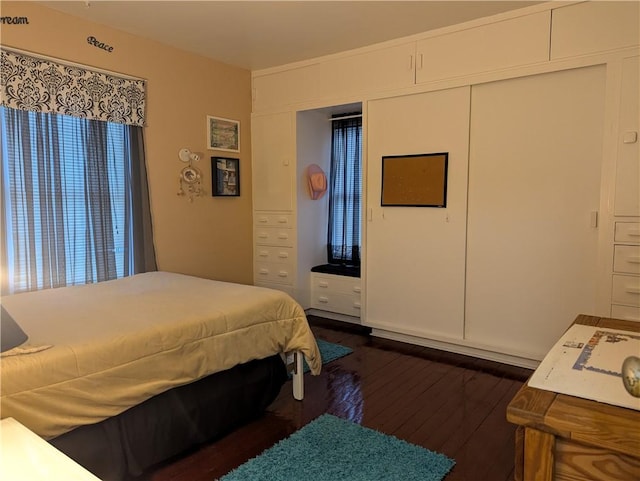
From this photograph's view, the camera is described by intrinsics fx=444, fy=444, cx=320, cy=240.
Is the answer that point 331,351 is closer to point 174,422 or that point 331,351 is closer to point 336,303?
point 336,303

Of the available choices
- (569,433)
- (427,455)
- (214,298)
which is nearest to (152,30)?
(214,298)

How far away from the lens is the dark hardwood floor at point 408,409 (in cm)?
192

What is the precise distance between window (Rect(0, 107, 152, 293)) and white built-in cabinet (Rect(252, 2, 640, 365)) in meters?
1.65

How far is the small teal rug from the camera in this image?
1.80 metres

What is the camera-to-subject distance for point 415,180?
3389 millimetres

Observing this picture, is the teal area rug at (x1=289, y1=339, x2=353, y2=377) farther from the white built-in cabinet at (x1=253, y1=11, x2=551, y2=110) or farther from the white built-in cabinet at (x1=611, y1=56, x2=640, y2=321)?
the white built-in cabinet at (x1=253, y1=11, x2=551, y2=110)

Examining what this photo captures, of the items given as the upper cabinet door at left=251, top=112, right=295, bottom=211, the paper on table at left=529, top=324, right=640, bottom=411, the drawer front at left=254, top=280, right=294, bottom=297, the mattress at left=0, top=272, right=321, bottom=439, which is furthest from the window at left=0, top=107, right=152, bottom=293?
the paper on table at left=529, top=324, right=640, bottom=411

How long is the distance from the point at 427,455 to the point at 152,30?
3.29 metres

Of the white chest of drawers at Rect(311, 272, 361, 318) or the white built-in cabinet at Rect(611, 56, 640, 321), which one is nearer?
the white built-in cabinet at Rect(611, 56, 640, 321)

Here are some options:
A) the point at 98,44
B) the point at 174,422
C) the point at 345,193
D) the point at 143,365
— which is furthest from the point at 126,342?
the point at 345,193

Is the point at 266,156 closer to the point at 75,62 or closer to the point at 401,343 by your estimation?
the point at 75,62

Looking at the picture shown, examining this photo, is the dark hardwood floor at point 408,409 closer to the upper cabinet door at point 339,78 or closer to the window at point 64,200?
the window at point 64,200

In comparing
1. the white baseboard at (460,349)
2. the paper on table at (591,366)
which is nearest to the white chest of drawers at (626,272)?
the white baseboard at (460,349)

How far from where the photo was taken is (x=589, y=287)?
9.05 feet
